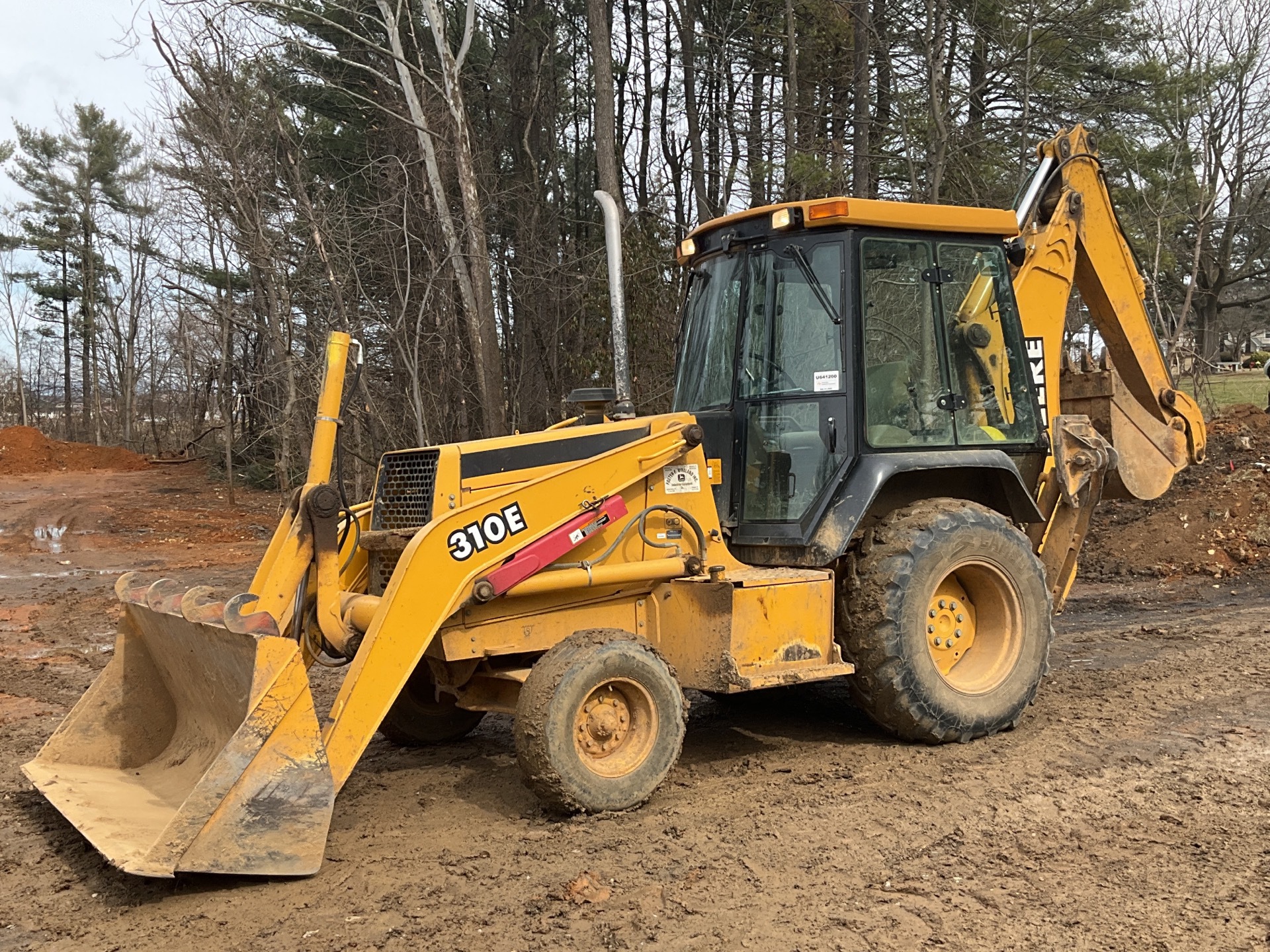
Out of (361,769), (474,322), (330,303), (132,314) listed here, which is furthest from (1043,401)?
(132,314)

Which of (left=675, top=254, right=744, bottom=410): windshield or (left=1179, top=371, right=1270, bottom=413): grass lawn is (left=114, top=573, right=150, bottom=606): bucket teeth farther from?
(left=1179, top=371, right=1270, bottom=413): grass lawn

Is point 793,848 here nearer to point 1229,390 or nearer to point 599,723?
point 599,723

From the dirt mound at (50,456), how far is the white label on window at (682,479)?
2594 centimetres

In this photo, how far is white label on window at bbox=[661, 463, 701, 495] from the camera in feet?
17.7

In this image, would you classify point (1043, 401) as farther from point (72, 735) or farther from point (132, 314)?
point (132, 314)

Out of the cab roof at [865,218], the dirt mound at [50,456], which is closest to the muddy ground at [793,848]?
the cab roof at [865,218]

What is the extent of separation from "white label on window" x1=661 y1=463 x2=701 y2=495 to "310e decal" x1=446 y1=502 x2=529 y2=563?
838mm

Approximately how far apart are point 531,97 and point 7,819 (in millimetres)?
17689

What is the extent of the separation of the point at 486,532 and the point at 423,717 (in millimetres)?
1670

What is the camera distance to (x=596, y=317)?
1795 cm

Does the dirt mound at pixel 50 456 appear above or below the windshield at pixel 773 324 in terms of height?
below

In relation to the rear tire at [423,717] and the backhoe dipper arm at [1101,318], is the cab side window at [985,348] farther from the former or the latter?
the rear tire at [423,717]

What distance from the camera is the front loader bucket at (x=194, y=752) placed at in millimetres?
3799

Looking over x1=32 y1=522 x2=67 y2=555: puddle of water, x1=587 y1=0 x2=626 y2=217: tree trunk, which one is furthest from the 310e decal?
x1=32 y1=522 x2=67 y2=555: puddle of water
